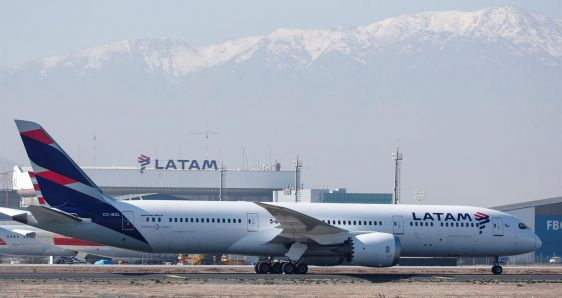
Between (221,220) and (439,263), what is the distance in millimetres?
24148

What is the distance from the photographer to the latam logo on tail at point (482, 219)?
5778cm

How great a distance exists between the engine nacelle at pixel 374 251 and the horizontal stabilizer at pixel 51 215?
12599 millimetres

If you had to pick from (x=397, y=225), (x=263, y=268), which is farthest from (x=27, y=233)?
(x=397, y=225)

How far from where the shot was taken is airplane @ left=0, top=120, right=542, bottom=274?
51.0 m

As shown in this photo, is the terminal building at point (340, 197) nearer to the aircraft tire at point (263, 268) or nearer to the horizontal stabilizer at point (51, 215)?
the aircraft tire at point (263, 268)

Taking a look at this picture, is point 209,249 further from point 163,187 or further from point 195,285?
point 163,187

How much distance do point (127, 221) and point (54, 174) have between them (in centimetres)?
392

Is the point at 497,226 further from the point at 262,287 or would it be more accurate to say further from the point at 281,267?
the point at 262,287

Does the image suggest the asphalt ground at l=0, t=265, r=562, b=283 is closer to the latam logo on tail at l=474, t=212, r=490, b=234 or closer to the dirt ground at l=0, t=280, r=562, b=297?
the dirt ground at l=0, t=280, r=562, b=297

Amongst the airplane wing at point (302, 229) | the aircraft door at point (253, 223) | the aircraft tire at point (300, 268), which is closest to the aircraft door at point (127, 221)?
the aircraft door at point (253, 223)

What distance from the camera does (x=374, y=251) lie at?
171 feet

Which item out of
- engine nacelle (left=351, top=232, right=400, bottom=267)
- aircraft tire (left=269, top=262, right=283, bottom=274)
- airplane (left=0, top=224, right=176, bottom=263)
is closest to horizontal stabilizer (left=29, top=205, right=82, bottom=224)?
aircraft tire (left=269, top=262, right=283, bottom=274)

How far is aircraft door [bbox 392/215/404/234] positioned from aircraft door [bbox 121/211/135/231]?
12856 mm

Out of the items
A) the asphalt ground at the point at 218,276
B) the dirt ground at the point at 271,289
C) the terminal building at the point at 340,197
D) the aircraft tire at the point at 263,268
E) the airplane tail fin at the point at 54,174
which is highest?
the terminal building at the point at 340,197
